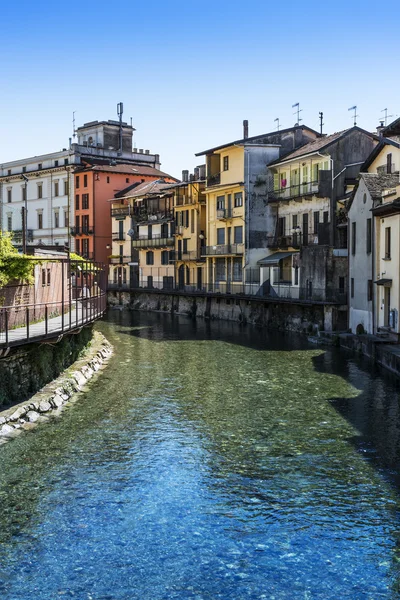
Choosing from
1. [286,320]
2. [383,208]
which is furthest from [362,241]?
[286,320]

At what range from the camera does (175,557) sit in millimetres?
12477

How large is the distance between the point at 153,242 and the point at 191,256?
28.4 ft

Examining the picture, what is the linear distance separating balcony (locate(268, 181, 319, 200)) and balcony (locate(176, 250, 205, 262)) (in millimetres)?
11124

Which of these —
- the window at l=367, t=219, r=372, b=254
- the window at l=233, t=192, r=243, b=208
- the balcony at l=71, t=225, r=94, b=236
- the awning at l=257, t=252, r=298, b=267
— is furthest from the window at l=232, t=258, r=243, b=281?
the balcony at l=71, t=225, r=94, b=236

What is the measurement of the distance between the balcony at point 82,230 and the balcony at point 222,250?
68.2ft

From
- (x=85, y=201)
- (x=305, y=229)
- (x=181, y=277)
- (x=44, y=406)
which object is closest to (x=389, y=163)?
(x=305, y=229)

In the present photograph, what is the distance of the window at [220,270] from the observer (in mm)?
63969

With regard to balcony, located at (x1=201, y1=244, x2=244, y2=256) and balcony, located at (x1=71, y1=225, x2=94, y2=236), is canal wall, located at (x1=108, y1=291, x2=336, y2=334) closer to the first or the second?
balcony, located at (x1=201, y1=244, x2=244, y2=256)

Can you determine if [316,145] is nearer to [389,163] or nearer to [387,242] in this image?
[389,163]

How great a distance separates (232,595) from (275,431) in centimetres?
935

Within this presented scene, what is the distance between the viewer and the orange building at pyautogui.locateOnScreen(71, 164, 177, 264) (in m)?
82.9

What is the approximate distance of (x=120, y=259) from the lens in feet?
271

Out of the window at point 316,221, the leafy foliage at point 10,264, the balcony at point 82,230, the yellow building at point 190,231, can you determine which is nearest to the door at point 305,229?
the window at point 316,221

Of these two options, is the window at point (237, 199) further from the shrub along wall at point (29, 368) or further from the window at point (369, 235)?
the shrub along wall at point (29, 368)
